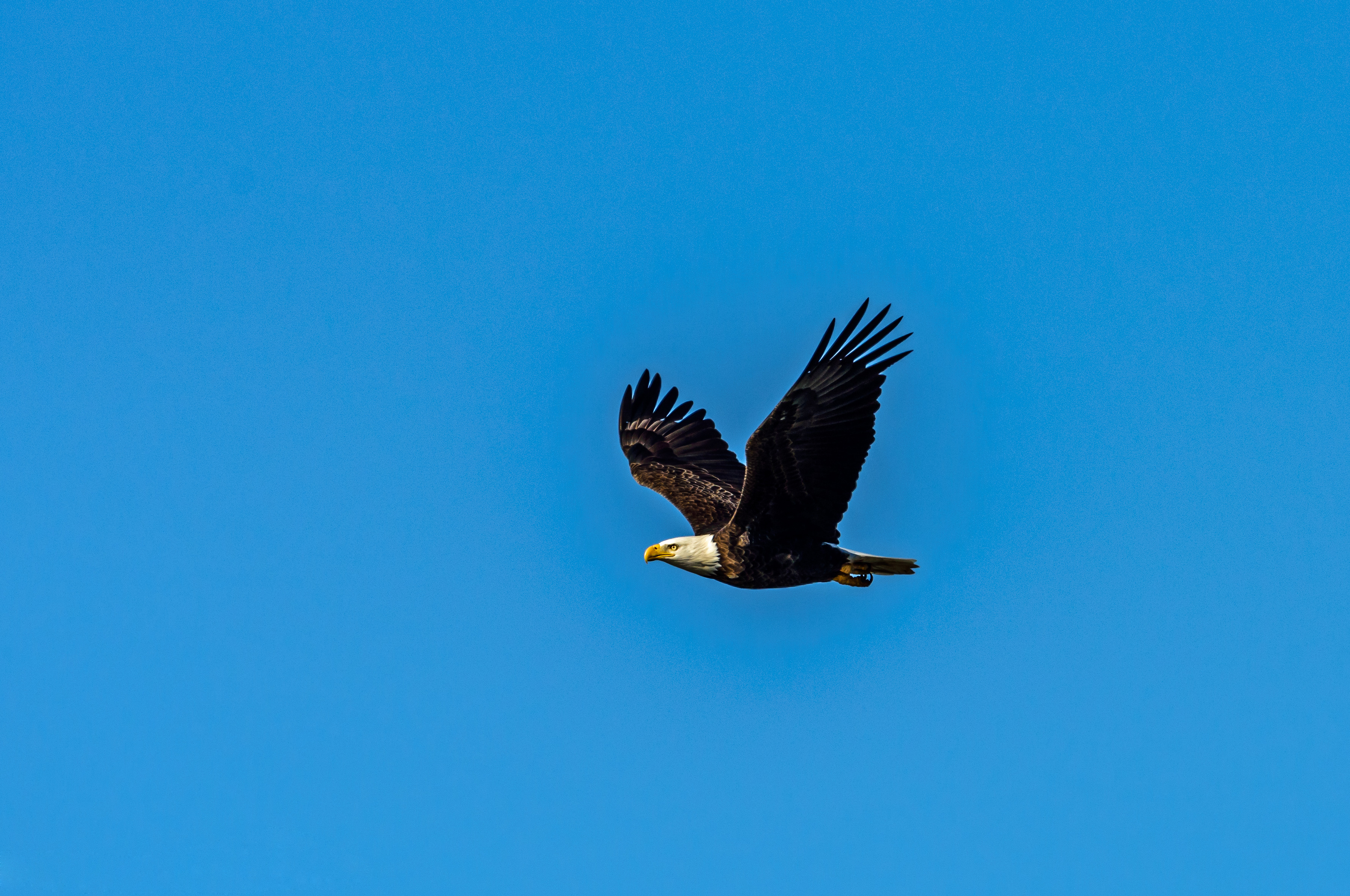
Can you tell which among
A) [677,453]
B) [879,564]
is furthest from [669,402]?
[879,564]

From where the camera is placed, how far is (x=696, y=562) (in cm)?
1491

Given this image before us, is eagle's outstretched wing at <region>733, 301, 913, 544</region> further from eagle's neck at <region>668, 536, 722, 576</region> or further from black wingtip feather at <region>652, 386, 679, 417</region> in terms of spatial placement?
black wingtip feather at <region>652, 386, 679, 417</region>

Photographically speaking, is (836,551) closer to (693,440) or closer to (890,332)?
(890,332)

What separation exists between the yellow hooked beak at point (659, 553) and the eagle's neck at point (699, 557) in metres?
0.06

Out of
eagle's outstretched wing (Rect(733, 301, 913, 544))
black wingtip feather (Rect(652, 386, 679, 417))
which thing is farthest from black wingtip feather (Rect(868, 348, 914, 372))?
black wingtip feather (Rect(652, 386, 679, 417))

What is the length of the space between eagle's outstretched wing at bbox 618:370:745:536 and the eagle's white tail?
257cm

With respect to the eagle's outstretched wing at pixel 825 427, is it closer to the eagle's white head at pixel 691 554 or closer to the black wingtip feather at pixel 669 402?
the eagle's white head at pixel 691 554

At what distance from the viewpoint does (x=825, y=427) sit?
1367cm

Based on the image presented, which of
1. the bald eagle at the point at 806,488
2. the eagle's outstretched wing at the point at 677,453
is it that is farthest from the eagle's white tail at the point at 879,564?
the eagle's outstretched wing at the point at 677,453

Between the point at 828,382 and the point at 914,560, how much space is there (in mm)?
2380

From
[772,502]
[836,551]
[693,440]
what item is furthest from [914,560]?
[693,440]

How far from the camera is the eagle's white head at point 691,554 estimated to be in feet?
48.5

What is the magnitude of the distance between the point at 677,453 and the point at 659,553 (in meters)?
3.60

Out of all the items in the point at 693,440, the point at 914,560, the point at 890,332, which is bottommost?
the point at 914,560
